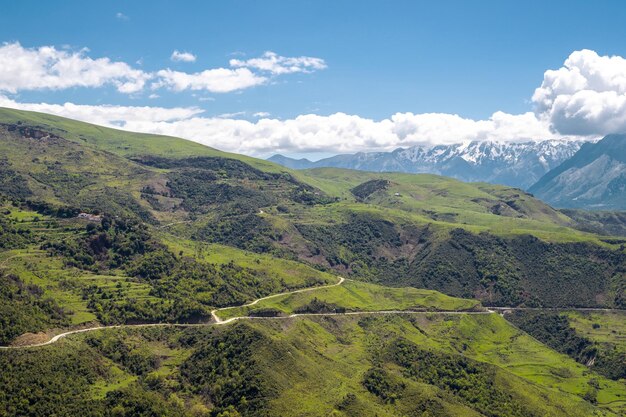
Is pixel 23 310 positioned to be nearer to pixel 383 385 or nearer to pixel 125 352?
pixel 125 352

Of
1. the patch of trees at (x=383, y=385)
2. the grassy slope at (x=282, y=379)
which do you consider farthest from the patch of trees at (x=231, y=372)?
the patch of trees at (x=383, y=385)

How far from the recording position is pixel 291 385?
16762 centimetres

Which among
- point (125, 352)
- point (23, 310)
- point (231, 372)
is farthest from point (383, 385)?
point (23, 310)

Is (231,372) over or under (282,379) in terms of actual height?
under

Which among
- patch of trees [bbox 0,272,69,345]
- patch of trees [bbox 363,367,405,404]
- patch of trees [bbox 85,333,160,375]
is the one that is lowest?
patch of trees [bbox 363,367,405,404]

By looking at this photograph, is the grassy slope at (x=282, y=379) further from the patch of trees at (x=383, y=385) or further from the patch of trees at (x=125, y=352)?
the patch of trees at (x=383, y=385)

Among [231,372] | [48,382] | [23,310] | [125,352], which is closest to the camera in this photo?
[48,382]

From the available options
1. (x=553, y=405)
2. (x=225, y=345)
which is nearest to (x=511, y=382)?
(x=553, y=405)

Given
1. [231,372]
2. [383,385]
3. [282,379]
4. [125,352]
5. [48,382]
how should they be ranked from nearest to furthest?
[48,382], [282,379], [231,372], [125,352], [383,385]

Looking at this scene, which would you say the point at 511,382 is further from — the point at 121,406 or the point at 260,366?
the point at 121,406

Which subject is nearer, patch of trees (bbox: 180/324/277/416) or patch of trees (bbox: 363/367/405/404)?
patch of trees (bbox: 180/324/277/416)

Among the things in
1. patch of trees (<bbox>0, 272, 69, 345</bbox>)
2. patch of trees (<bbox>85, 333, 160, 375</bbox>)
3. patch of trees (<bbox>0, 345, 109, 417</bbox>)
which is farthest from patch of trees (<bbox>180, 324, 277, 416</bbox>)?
patch of trees (<bbox>0, 272, 69, 345</bbox>)

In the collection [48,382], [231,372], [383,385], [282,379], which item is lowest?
[383,385]

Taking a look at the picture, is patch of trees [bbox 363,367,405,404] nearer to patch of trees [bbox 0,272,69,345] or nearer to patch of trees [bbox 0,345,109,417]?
patch of trees [bbox 0,345,109,417]
